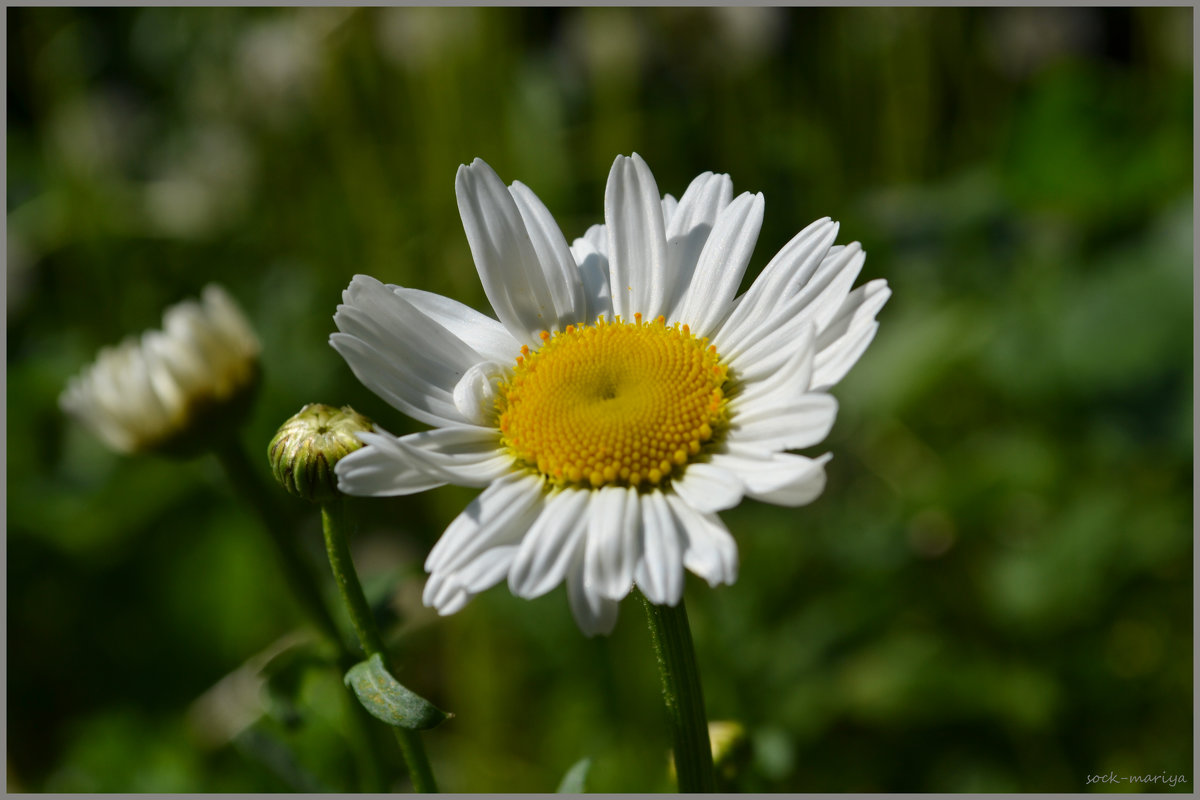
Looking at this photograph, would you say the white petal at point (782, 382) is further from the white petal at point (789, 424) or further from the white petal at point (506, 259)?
the white petal at point (506, 259)

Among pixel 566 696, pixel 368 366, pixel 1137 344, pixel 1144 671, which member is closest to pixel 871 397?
pixel 1137 344

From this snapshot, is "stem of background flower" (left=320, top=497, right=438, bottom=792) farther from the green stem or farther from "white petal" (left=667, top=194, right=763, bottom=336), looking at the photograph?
"white petal" (left=667, top=194, right=763, bottom=336)

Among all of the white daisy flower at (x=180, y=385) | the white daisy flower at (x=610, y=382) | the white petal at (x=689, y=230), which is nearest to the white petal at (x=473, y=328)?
the white daisy flower at (x=610, y=382)

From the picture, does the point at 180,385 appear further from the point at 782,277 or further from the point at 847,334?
the point at 847,334

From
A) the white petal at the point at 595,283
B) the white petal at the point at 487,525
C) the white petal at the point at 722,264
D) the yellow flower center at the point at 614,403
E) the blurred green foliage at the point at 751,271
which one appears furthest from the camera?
the blurred green foliage at the point at 751,271

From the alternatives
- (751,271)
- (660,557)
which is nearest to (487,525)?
(660,557)

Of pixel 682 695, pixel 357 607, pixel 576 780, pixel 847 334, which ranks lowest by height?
pixel 576 780
